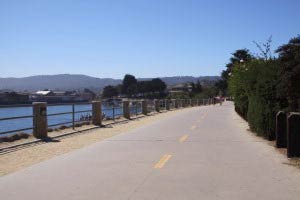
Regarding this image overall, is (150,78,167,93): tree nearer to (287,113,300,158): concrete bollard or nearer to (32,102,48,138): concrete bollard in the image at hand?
(32,102,48,138): concrete bollard

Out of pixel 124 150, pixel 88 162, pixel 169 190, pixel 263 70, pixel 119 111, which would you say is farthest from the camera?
pixel 119 111

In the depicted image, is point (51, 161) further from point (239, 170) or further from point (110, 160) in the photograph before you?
point (239, 170)

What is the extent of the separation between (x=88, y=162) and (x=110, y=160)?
64cm

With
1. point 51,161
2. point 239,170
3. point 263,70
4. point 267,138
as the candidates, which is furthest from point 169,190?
point 263,70

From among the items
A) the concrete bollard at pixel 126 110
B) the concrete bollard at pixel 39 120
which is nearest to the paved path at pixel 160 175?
the concrete bollard at pixel 39 120

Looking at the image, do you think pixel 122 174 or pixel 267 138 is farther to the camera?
pixel 267 138

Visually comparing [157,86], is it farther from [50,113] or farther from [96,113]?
[50,113]

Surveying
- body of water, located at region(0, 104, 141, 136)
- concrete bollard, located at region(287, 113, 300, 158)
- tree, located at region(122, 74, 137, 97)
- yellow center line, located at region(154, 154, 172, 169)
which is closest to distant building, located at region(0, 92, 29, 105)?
body of water, located at region(0, 104, 141, 136)

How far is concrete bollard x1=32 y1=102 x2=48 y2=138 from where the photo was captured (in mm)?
19441

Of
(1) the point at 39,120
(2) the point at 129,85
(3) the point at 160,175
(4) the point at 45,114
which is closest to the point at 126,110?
(4) the point at 45,114

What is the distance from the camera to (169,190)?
8.91 m

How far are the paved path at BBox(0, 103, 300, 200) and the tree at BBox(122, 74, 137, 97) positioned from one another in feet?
355

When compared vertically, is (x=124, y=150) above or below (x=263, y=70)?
below

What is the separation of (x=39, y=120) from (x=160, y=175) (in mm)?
10123
